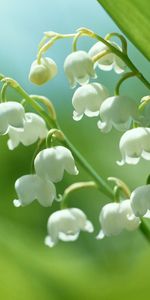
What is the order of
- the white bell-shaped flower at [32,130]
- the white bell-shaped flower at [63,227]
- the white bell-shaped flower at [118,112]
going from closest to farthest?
the white bell-shaped flower at [118,112]
the white bell-shaped flower at [32,130]
the white bell-shaped flower at [63,227]

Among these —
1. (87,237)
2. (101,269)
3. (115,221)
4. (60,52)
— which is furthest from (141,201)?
(60,52)

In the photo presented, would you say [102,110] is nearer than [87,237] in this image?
Yes

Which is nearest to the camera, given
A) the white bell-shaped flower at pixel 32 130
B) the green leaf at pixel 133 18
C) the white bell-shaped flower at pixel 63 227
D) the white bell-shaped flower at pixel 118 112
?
the green leaf at pixel 133 18

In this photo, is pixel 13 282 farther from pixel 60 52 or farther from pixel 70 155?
pixel 60 52

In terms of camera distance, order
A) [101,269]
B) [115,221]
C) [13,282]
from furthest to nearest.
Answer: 1. [101,269]
2. [13,282]
3. [115,221]

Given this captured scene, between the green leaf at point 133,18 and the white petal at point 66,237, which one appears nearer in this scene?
Result: the green leaf at point 133,18

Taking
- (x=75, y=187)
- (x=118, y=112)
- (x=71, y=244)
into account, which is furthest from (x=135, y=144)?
(x=71, y=244)

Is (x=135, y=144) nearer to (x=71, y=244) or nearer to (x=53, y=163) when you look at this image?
(x=53, y=163)

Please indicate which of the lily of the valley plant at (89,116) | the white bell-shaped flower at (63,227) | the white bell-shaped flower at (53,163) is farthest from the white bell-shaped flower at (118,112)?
the white bell-shaped flower at (63,227)

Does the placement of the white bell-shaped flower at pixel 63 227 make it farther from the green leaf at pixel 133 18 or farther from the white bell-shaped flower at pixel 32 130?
the green leaf at pixel 133 18
